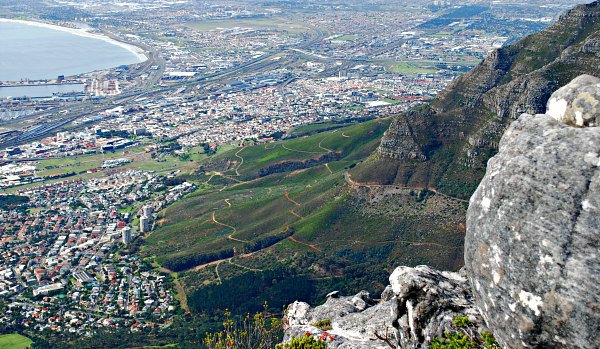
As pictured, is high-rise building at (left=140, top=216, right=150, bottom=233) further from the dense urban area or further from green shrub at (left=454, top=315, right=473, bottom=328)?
green shrub at (left=454, top=315, right=473, bottom=328)

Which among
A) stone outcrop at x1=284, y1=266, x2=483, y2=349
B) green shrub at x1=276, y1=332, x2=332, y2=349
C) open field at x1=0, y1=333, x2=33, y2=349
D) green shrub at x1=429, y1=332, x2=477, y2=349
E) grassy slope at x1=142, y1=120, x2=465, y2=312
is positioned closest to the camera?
green shrub at x1=429, y1=332, x2=477, y2=349

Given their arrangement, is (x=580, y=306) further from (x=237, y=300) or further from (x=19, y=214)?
(x=19, y=214)

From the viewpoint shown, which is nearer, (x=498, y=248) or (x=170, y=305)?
(x=498, y=248)

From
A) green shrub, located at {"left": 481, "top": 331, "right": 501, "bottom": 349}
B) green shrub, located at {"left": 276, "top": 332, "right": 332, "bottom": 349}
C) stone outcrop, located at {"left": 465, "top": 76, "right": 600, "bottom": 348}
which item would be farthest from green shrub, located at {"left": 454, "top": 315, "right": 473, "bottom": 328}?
green shrub, located at {"left": 276, "top": 332, "right": 332, "bottom": 349}

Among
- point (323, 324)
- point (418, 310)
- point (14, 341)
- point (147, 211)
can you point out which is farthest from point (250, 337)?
point (147, 211)

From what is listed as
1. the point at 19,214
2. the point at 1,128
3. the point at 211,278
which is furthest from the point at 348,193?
the point at 1,128

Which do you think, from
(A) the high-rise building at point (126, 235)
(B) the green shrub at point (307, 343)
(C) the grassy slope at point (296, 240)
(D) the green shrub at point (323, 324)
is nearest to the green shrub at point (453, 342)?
(B) the green shrub at point (307, 343)

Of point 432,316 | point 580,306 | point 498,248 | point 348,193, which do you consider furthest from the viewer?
point 348,193
